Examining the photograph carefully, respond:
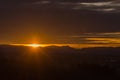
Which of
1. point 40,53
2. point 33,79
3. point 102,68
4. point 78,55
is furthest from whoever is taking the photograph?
point 78,55

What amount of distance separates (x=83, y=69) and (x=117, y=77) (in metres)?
6.45

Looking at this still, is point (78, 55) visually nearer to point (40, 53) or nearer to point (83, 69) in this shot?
point (40, 53)

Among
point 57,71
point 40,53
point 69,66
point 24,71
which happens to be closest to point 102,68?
point 69,66

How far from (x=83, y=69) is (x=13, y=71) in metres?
11.2

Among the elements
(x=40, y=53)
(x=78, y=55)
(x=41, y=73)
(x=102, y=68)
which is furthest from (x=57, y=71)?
(x=78, y=55)

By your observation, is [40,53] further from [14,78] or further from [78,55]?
[14,78]

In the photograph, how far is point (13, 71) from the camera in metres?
67.1

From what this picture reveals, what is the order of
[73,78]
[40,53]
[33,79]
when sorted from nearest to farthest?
[33,79] → [73,78] → [40,53]

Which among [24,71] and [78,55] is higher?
[24,71]

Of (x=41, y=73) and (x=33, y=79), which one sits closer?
(x=33, y=79)

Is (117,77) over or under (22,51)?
over

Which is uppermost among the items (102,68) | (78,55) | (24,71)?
(24,71)

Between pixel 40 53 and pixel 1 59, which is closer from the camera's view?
Result: pixel 1 59

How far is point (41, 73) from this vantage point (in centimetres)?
6769
